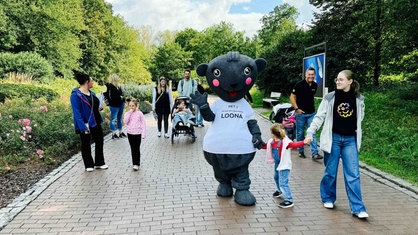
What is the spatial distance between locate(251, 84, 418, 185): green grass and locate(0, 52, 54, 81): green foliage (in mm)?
19185

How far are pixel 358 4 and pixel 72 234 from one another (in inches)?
846

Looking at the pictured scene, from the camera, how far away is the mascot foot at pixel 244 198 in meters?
5.44

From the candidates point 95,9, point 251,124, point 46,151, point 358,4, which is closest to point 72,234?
point 251,124

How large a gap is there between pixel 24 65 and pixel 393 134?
70.0 ft

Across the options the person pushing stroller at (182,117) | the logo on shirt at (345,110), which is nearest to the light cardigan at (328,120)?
the logo on shirt at (345,110)

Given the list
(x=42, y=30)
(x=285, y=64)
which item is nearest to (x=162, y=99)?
(x=285, y=64)

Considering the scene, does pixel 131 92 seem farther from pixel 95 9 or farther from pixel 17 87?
pixel 95 9

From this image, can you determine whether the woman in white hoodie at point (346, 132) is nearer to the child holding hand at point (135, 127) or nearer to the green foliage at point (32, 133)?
the child holding hand at point (135, 127)

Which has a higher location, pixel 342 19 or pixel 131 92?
pixel 342 19

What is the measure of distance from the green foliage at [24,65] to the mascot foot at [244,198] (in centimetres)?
2069

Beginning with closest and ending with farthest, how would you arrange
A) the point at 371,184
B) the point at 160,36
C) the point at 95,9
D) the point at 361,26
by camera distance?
1. the point at 371,184
2. the point at 361,26
3. the point at 95,9
4. the point at 160,36

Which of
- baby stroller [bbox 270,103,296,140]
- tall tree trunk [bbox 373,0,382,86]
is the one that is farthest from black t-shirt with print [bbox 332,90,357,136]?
tall tree trunk [bbox 373,0,382,86]

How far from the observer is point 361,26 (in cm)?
2039

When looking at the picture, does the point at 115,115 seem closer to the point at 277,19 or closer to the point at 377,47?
the point at 377,47
